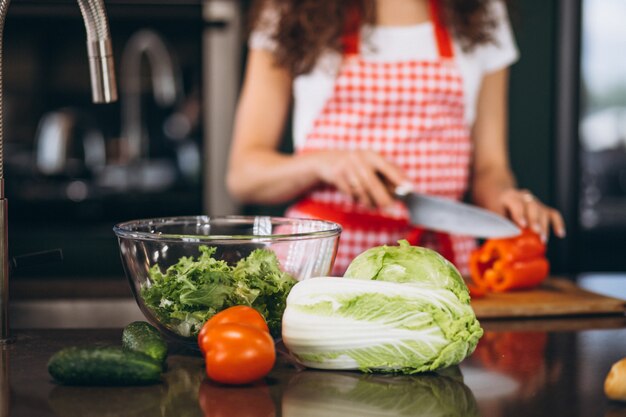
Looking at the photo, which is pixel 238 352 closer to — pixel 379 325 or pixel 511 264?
pixel 379 325

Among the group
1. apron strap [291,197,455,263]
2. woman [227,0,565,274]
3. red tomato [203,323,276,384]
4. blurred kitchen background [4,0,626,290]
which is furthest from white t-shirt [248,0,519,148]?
red tomato [203,323,276,384]

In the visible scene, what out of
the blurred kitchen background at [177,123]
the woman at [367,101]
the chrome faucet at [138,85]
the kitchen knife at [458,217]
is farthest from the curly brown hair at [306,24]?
the chrome faucet at [138,85]

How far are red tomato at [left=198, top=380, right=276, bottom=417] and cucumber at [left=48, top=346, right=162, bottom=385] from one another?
69 millimetres

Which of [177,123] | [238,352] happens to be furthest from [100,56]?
[177,123]

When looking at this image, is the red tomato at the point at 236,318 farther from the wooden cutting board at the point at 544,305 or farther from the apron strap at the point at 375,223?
the apron strap at the point at 375,223

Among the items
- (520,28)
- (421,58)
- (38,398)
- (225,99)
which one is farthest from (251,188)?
(520,28)

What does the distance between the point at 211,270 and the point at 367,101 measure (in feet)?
4.03

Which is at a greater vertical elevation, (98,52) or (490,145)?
(98,52)

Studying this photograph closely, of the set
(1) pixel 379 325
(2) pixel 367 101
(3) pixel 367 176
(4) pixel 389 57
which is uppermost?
(4) pixel 389 57

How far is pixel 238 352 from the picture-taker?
1.00 meters

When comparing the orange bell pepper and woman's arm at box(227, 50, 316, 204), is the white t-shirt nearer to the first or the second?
woman's arm at box(227, 50, 316, 204)

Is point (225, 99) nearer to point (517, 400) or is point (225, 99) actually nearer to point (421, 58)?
point (421, 58)

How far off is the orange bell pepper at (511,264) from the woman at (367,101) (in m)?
0.23

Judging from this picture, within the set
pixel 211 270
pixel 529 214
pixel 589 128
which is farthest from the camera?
pixel 589 128
